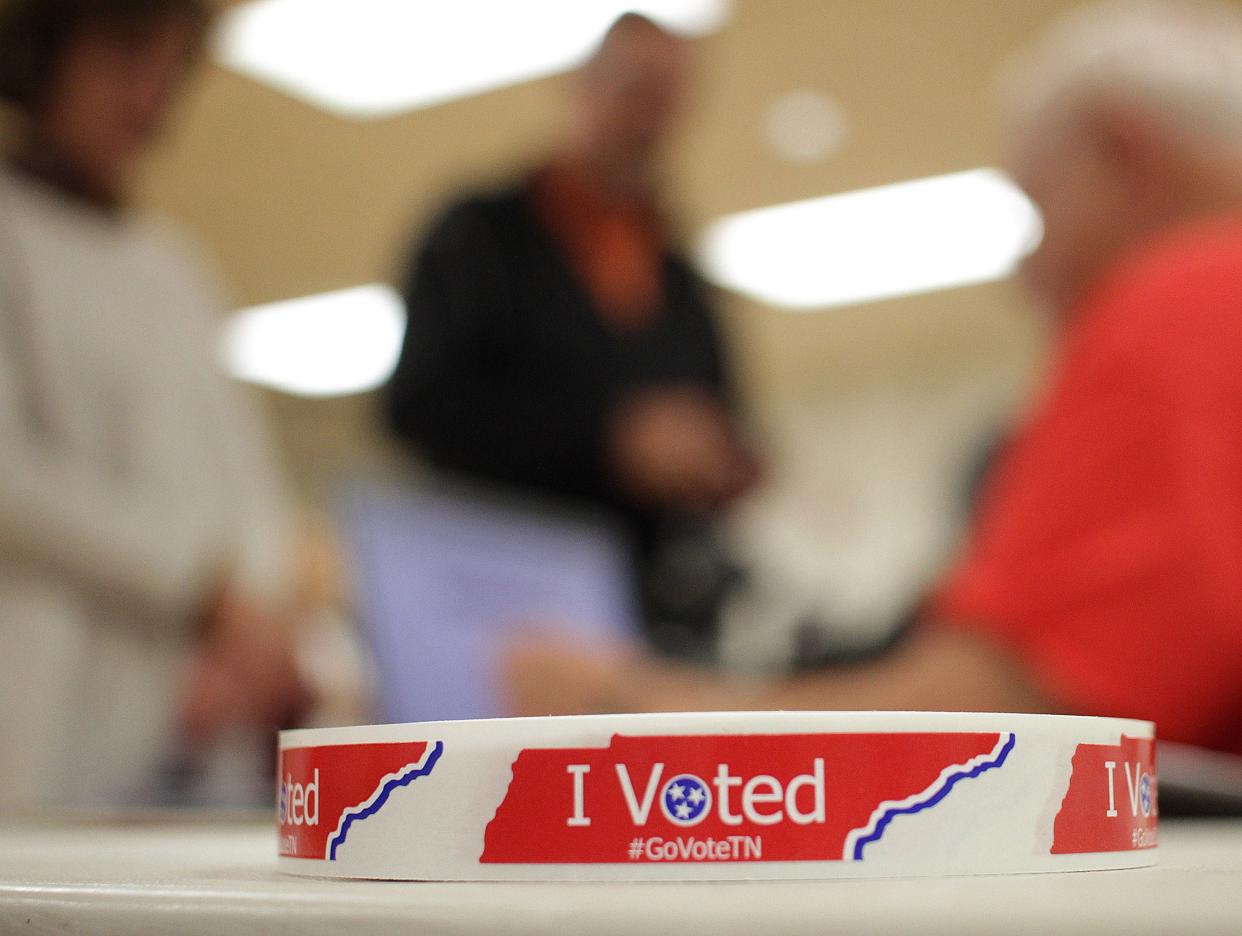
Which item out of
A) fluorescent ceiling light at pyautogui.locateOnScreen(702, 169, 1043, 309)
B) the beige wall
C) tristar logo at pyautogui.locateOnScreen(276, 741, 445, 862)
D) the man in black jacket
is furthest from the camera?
fluorescent ceiling light at pyautogui.locateOnScreen(702, 169, 1043, 309)

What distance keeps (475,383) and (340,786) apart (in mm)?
1215

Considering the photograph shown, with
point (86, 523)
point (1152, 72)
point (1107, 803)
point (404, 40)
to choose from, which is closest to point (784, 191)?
point (404, 40)

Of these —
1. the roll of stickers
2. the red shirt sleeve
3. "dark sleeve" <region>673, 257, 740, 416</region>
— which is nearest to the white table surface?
the roll of stickers

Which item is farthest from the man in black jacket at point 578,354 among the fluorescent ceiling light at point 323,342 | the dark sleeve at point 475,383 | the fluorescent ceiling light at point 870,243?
the fluorescent ceiling light at point 323,342

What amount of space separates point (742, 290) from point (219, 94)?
4608mm

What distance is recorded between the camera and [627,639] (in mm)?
1546

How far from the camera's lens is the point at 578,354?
5.14ft

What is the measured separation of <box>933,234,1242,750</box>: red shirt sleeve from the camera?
0.81 meters

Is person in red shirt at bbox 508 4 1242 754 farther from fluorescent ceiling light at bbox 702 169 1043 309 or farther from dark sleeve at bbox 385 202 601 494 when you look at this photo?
fluorescent ceiling light at bbox 702 169 1043 309

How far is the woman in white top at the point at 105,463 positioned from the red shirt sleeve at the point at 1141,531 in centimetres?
62

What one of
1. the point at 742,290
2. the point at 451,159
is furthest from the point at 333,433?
the point at 451,159

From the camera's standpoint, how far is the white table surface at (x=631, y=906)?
187mm

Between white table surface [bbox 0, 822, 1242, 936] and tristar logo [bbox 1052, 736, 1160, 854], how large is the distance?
0.01 m

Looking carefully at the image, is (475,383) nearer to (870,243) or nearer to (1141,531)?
(1141,531)
